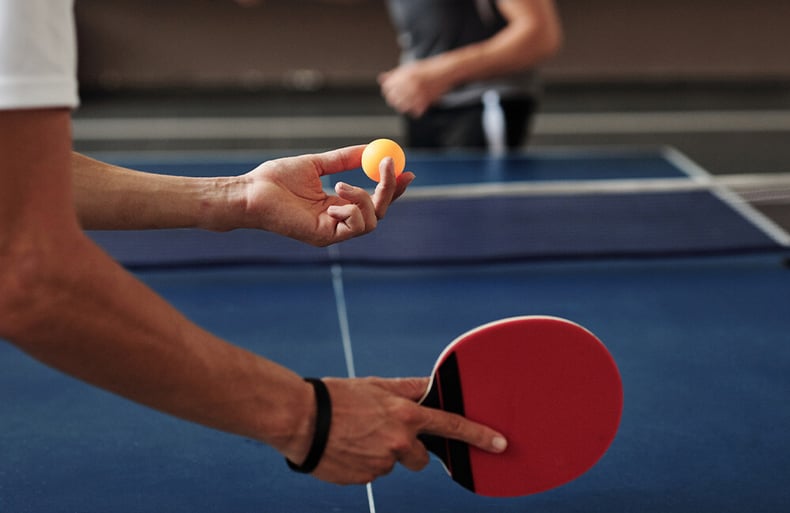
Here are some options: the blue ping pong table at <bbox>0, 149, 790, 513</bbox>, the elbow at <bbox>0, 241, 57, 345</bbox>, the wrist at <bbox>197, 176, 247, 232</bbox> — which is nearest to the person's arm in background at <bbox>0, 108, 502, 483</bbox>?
the elbow at <bbox>0, 241, 57, 345</bbox>

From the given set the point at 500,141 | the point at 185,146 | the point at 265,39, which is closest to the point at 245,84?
the point at 265,39

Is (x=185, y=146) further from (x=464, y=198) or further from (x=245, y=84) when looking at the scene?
(x=464, y=198)

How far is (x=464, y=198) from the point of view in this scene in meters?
3.12

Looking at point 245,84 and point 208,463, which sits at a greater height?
point 245,84

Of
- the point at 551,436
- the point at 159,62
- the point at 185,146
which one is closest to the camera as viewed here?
the point at 551,436

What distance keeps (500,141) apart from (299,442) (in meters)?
2.67

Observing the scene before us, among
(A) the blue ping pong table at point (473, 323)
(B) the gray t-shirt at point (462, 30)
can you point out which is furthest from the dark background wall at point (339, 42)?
(A) the blue ping pong table at point (473, 323)

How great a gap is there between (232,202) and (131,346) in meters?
0.55

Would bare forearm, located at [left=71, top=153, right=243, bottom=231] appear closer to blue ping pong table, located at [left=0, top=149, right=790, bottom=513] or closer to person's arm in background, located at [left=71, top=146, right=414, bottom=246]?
person's arm in background, located at [left=71, top=146, right=414, bottom=246]

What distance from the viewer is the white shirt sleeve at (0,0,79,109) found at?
0.99 m

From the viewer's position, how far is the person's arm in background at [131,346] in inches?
40.0

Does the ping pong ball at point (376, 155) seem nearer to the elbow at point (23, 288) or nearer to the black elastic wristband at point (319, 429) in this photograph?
the black elastic wristband at point (319, 429)

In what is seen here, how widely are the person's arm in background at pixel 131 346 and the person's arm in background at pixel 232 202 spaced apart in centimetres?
34

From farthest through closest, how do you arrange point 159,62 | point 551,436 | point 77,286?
point 159,62, point 551,436, point 77,286
